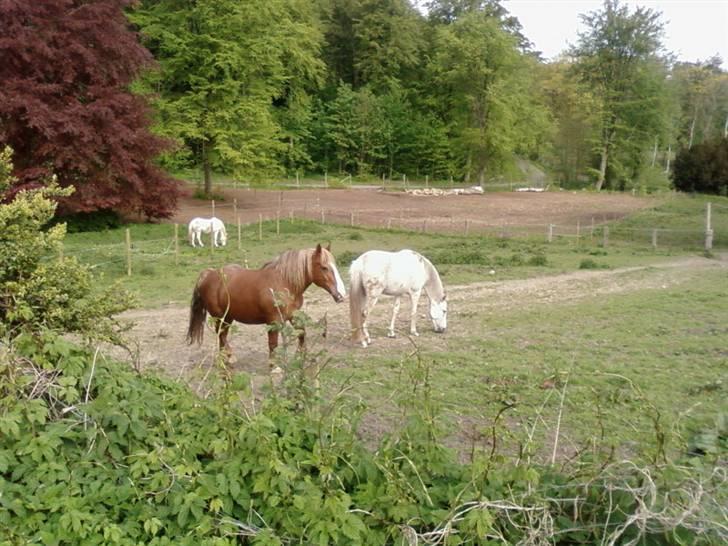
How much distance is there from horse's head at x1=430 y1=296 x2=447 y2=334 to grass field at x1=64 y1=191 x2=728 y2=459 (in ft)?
0.99

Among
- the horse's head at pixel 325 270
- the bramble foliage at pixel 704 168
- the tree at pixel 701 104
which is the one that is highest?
the tree at pixel 701 104

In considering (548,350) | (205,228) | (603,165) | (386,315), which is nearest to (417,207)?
(205,228)

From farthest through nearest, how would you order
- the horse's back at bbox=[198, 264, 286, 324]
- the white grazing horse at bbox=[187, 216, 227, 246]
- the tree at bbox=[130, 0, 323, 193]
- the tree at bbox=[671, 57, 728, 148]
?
the tree at bbox=[671, 57, 728, 148] → the tree at bbox=[130, 0, 323, 193] → the white grazing horse at bbox=[187, 216, 227, 246] → the horse's back at bbox=[198, 264, 286, 324]

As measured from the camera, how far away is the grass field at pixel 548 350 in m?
4.61

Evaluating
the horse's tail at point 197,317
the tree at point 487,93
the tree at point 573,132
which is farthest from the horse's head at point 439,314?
the tree at point 573,132

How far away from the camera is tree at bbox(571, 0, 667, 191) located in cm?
4803

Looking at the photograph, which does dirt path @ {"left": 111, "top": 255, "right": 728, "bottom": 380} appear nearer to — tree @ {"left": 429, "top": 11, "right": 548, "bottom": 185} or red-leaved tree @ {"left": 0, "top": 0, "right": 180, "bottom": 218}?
red-leaved tree @ {"left": 0, "top": 0, "right": 180, "bottom": 218}

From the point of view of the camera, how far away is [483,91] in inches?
1844

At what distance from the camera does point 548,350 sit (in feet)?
27.2

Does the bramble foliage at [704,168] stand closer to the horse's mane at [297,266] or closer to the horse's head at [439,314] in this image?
the horse's head at [439,314]

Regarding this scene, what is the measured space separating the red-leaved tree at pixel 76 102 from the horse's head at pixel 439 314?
15636 mm

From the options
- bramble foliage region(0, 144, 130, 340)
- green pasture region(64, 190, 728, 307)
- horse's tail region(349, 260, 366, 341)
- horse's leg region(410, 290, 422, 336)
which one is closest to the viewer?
bramble foliage region(0, 144, 130, 340)

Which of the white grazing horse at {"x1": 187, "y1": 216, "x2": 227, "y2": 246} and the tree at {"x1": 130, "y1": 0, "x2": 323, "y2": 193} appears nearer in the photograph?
the white grazing horse at {"x1": 187, "y1": 216, "x2": 227, "y2": 246}

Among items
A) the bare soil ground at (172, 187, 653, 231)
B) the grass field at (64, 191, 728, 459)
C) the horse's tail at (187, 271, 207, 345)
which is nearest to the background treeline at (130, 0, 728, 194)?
the bare soil ground at (172, 187, 653, 231)
